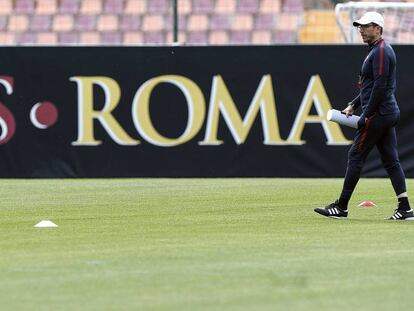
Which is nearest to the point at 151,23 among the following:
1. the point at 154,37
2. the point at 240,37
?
the point at 154,37

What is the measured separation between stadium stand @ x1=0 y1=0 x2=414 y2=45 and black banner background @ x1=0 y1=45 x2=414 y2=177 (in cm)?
528

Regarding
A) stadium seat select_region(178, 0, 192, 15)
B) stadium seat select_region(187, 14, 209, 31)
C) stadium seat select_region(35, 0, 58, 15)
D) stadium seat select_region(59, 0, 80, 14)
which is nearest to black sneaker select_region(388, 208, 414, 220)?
stadium seat select_region(187, 14, 209, 31)

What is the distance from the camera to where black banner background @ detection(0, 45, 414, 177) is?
1888 centimetres

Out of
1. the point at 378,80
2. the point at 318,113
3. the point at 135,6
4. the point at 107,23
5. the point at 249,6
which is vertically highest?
the point at 378,80

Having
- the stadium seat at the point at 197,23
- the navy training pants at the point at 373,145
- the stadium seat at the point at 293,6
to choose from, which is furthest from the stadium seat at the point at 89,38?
the navy training pants at the point at 373,145

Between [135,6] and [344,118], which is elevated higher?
[344,118]

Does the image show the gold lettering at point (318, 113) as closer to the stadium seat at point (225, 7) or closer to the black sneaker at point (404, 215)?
the stadium seat at point (225, 7)

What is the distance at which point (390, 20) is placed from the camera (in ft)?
75.9

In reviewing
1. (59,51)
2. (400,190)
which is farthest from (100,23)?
(400,190)

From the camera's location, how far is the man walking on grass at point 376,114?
11.6 metres

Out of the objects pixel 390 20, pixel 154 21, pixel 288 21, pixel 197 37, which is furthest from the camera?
pixel 154 21

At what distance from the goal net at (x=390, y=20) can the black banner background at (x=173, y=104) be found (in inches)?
130

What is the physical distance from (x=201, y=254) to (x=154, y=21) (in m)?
16.6

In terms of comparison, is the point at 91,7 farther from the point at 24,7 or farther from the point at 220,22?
the point at 220,22
